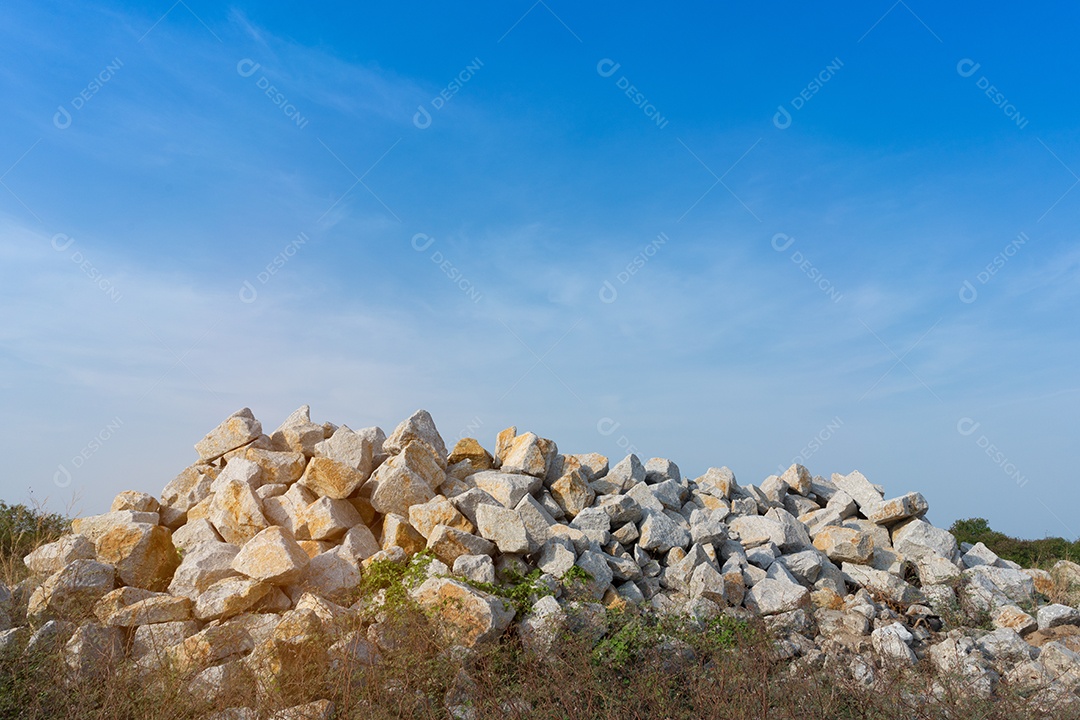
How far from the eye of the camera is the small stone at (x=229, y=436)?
12.0 m

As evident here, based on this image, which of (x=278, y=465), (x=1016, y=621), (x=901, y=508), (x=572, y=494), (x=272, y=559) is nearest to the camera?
(x=272, y=559)

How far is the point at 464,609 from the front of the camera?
26.7 ft

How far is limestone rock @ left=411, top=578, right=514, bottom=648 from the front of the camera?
7941 mm

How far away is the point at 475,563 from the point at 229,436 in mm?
4986

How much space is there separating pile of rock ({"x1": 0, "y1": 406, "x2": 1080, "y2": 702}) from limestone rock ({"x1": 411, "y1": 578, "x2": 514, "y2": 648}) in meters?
0.02

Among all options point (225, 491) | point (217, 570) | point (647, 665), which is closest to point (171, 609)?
point (217, 570)

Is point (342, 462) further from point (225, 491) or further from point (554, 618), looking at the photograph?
point (554, 618)

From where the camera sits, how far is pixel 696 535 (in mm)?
10812

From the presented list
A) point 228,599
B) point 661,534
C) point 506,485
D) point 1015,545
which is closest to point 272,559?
point 228,599

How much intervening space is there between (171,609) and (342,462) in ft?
8.95

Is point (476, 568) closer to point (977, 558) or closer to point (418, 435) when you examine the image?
point (418, 435)

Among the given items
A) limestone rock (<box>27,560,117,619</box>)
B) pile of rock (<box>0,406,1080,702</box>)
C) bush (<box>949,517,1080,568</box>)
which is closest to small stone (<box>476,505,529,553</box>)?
pile of rock (<box>0,406,1080,702</box>)

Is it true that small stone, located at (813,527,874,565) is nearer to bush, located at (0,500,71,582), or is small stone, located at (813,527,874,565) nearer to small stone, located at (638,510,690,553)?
small stone, located at (638,510,690,553)

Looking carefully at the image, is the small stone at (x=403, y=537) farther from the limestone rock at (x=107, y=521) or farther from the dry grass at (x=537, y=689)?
the limestone rock at (x=107, y=521)
